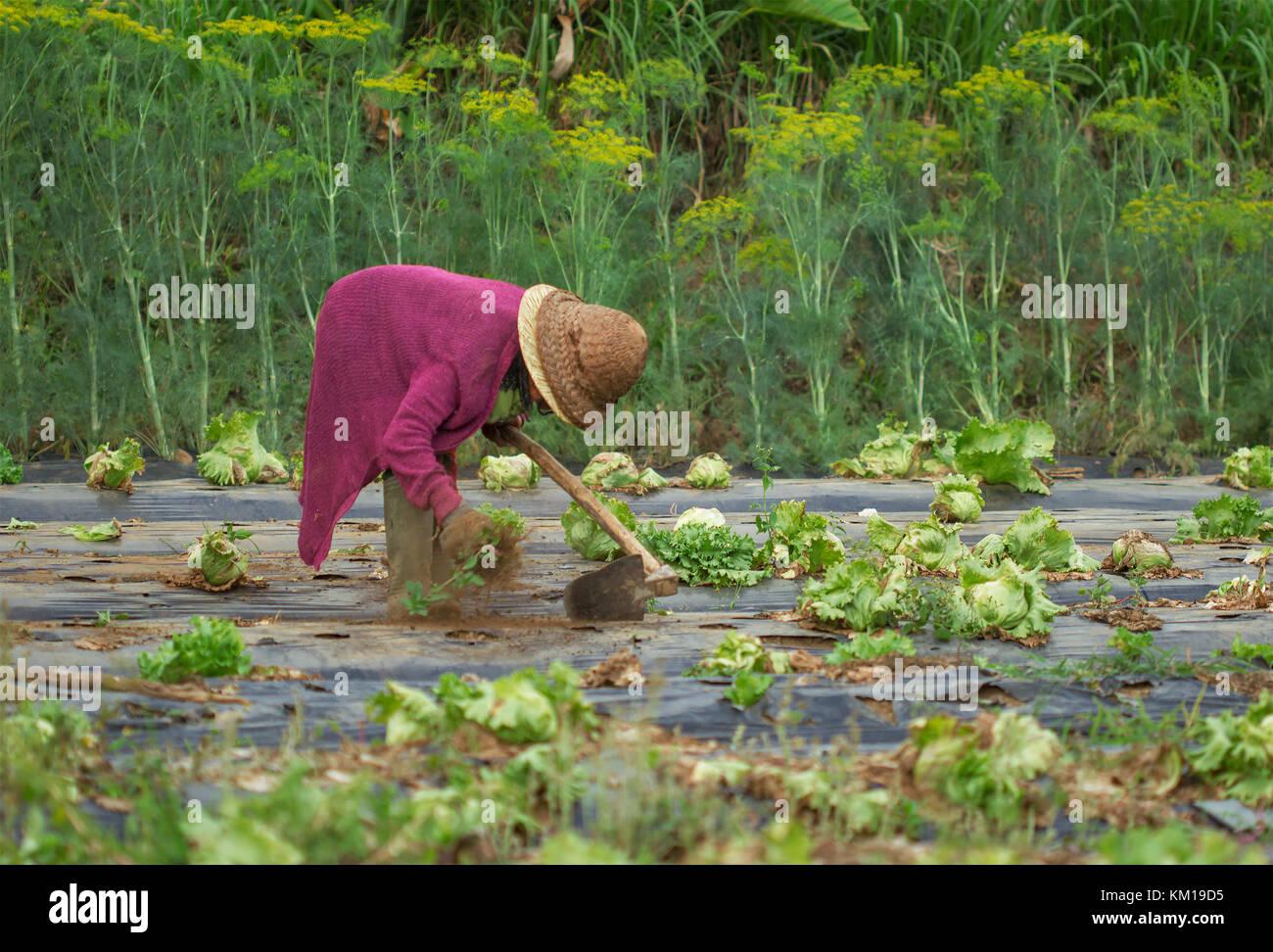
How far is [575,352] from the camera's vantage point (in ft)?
12.1

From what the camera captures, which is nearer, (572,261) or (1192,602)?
(1192,602)

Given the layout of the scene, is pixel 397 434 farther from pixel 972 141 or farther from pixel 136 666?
pixel 972 141

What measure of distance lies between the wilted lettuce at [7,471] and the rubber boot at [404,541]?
3.79m

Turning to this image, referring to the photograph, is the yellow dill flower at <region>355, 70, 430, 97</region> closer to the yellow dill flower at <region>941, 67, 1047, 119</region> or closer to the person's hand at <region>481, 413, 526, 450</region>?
the yellow dill flower at <region>941, 67, 1047, 119</region>

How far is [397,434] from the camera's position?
3.54m

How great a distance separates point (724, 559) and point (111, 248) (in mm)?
5415

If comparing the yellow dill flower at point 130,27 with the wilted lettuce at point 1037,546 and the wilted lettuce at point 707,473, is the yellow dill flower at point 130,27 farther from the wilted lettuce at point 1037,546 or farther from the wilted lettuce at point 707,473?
the wilted lettuce at point 1037,546

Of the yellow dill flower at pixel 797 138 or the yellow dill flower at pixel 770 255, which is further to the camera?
the yellow dill flower at pixel 770 255

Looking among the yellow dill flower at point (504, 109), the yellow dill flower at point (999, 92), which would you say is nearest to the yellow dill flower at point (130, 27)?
the yellow dill flower at point (504, 109)

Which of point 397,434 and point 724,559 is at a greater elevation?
point 397,434

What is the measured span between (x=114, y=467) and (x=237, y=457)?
70 centimetres

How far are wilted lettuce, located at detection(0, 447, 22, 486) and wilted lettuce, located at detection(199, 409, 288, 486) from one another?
0.98 meters

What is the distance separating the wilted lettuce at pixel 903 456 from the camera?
755 centimetres
